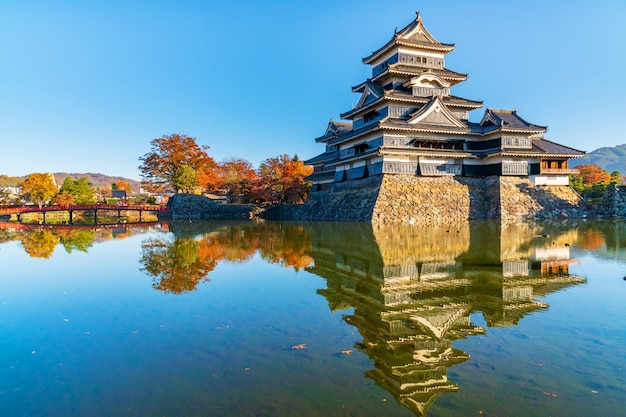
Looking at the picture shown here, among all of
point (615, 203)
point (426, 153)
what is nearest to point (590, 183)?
point (615, 203)

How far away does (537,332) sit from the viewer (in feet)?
17.0

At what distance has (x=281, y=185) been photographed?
1863 inches

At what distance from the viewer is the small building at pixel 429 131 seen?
29.9 m

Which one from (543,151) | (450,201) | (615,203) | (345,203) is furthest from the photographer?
(345,203)

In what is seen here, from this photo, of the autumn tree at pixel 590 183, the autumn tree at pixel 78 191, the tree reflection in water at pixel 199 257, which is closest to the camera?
the tree reflection in water at pixel 199 257

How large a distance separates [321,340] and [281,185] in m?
42.8

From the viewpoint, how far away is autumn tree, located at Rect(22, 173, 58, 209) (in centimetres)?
6079

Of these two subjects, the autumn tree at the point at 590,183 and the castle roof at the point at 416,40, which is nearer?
the castle roof at the point at 416,40

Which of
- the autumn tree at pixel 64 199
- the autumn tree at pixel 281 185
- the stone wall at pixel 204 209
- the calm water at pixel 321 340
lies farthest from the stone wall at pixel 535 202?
the autumn tree at pixel 64 199

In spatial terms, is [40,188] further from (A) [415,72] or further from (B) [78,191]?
(A) [415,72]

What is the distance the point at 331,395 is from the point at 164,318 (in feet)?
12.1

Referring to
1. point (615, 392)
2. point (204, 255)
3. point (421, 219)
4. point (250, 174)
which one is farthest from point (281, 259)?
point (250, 174)

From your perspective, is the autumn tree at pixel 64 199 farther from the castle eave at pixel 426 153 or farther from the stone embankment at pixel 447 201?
the castle eave at pixel 426 153

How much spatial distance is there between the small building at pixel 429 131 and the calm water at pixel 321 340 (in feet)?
67.8
